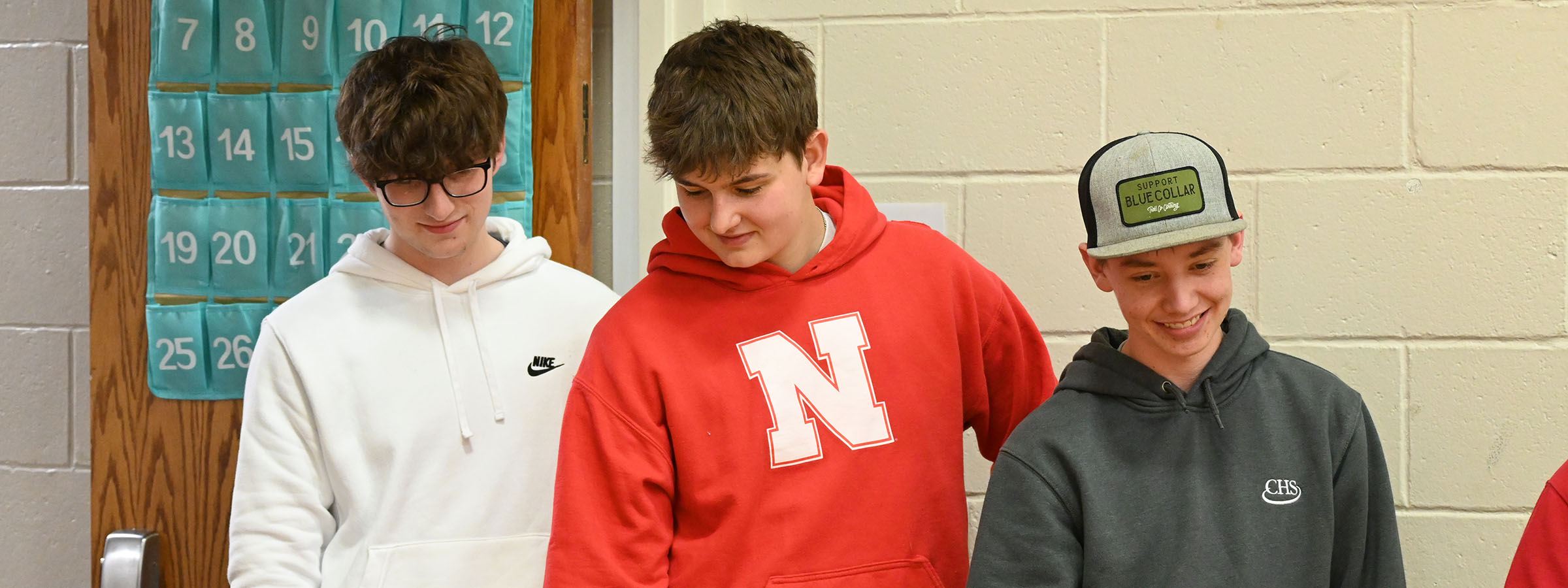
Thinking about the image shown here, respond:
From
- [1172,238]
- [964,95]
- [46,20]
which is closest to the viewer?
[1172,238]

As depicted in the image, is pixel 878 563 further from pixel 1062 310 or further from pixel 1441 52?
pixel 1441 52

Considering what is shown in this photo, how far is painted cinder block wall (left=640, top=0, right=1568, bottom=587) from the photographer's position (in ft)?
5.50

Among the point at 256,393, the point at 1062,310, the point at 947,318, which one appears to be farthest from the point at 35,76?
the point at 1062,310

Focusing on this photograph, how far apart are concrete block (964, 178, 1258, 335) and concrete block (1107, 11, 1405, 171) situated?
0.18 metres

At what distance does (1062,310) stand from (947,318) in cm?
52

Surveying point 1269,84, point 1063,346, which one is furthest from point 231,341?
point 1269,84

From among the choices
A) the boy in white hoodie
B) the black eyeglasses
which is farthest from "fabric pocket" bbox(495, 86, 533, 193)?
the black eyeglasses

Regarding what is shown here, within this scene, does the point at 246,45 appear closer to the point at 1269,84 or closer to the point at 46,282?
the point at 46,282

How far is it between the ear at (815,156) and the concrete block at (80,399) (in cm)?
Result: 154

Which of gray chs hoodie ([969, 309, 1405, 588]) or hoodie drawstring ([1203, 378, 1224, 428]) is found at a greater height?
hoodie drawstring ([1203, 378, 1224, 428])

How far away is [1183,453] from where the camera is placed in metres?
1.14

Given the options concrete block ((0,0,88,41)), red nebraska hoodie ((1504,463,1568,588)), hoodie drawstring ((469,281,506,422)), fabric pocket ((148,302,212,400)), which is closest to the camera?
red nebraska hoodie ((1504,463,1568,588))

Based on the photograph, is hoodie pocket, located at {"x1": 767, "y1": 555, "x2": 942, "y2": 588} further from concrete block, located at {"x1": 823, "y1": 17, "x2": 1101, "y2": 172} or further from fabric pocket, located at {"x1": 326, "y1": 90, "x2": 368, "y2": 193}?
fabric pocket, located at {"x1": 326, "y1": 90, "x2": 368, "y2": 193}

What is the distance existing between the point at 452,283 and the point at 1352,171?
4.69 ft
